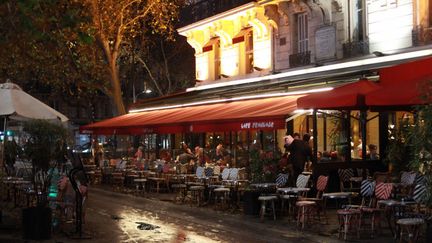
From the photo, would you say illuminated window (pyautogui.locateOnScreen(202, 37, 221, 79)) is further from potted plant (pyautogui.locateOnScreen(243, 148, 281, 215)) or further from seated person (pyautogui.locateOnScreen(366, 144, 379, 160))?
potted plant (pyautogui.locateOnScreen(243, 148, 281, 215))

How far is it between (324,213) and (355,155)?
4.33m

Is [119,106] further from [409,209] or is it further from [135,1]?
[409,209]

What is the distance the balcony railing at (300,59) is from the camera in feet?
66.8

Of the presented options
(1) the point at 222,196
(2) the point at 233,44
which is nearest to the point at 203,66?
(2) the point at 233,44

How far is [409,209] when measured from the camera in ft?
37.3

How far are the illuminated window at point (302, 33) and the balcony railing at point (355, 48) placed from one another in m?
2.57

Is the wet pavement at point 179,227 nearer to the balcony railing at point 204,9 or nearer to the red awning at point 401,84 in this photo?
the red awning at point 401,84

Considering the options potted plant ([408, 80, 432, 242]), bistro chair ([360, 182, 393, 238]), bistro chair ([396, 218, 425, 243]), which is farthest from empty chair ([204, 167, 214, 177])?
potted plant ([408, 80, 432, 242])

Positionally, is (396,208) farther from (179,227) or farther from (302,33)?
(302,33)

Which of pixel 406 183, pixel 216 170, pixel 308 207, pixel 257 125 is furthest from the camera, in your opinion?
pixel 216 170

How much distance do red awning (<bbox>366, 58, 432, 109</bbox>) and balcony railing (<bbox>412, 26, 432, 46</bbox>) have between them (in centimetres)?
376

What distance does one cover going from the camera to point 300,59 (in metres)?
20.7

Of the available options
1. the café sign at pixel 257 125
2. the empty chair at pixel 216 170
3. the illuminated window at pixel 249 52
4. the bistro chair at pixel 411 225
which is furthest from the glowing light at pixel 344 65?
the bistro chair at pixel 411 225

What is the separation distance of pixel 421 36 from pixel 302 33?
5972 millimetres
